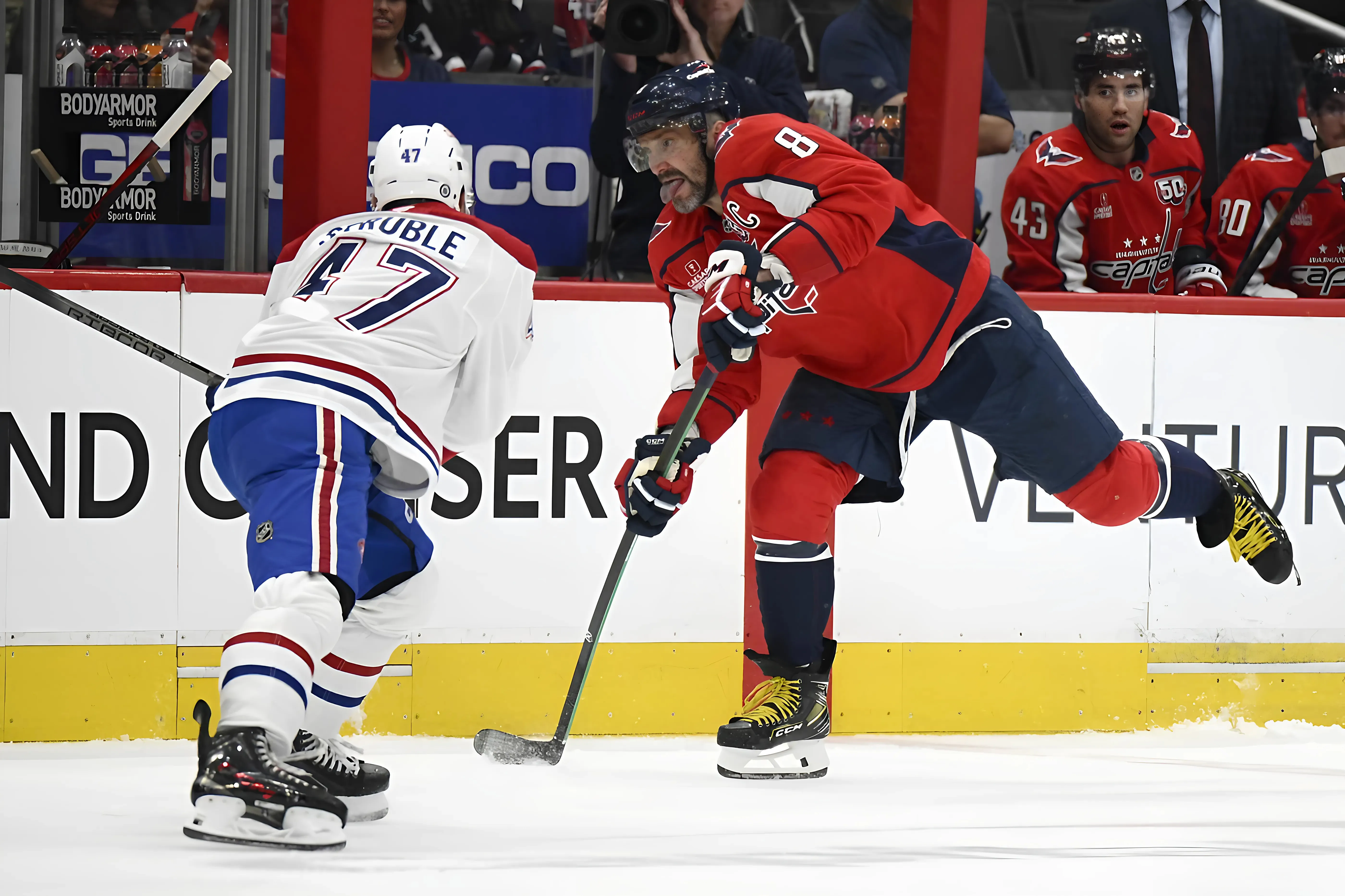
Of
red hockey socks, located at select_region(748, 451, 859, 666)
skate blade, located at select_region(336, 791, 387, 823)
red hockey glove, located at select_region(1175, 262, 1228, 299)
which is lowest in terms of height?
skate blade, located at select_region(336, 791, 387, 823)

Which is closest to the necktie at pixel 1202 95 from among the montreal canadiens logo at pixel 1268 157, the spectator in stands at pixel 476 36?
the montreal canadiens logo at pixel 1268 157

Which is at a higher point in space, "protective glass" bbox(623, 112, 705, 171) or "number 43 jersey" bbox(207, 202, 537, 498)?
"protective glass" bbox(623, 112, 705, 171)

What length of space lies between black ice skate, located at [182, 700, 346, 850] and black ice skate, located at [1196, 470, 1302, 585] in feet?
6.25

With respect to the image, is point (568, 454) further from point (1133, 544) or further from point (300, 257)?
point (1133, 544)

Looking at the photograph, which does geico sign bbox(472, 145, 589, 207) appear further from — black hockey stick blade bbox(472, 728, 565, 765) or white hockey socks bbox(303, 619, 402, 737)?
white hockey socks bbox(303, 619, 402, 737)

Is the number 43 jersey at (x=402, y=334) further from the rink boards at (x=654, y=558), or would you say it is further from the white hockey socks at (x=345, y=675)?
the rink boards at (x=654, y=558)

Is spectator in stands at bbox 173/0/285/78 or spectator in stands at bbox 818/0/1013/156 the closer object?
spectator in stands at bbox 173/0/285/78

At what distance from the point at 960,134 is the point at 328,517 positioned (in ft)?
6.52

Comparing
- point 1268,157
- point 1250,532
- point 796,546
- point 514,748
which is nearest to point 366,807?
point 514,748

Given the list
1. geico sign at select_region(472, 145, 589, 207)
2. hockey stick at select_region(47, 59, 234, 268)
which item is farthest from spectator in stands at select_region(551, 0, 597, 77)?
hockey stick at select_region(47, 59, 234, 268)

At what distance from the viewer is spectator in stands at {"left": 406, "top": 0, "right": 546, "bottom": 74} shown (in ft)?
12.6

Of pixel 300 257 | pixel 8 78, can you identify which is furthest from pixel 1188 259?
pixel 8 78

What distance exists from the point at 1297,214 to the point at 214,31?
9.38 ft

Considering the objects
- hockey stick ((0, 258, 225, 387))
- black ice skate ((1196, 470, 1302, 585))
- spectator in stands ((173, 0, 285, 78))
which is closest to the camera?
hockey stick ((0, 258, 225, 387))
